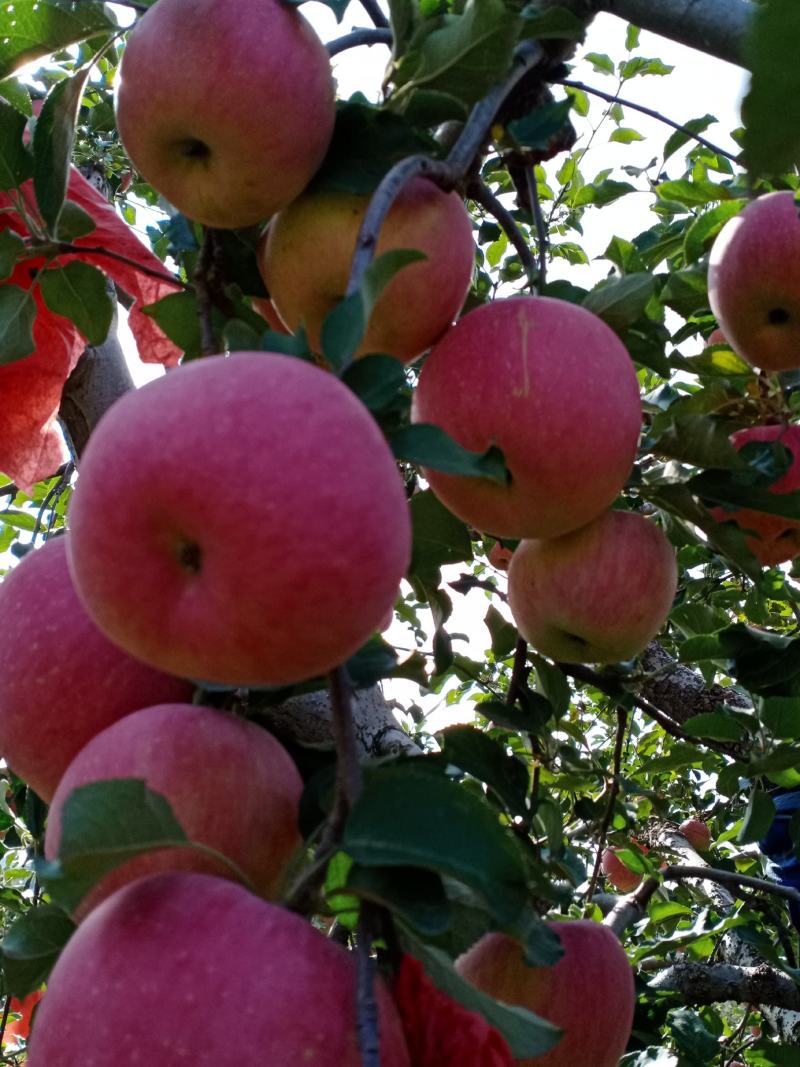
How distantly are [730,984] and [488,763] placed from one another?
130 centimetres

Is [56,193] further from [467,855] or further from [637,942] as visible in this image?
[637,942]

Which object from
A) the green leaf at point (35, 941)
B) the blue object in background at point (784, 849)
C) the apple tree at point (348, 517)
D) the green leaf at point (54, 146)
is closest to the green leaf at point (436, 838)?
the apple tree at point (348, 517)

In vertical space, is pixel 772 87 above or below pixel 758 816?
above

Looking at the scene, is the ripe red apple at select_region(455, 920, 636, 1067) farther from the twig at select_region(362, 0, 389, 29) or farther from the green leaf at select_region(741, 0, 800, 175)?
the twig at select_region(362, 0, 389, 29)

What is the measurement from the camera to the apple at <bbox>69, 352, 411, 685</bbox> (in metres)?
0.57

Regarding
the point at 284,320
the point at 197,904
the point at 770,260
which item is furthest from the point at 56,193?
the point at 770,260

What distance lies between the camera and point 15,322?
46.3 inches

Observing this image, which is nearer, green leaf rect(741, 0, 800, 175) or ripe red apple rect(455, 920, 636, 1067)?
green leaf rect(741, 0, 800, 175)

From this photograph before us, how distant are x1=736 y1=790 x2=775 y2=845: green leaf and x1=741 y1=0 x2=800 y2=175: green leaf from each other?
1525 millimetres

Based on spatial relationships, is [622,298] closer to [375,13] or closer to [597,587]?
[597,587]

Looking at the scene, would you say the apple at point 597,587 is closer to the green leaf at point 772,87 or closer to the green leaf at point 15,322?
the green leaf at point 15,322

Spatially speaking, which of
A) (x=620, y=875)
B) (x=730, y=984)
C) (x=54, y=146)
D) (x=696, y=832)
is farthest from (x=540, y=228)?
(x=620, y=875)

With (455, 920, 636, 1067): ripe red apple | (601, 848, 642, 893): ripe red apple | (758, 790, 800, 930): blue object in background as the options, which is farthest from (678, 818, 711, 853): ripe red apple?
(455, 920, 636, 1067): ripe red apple

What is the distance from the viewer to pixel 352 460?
583 mm
